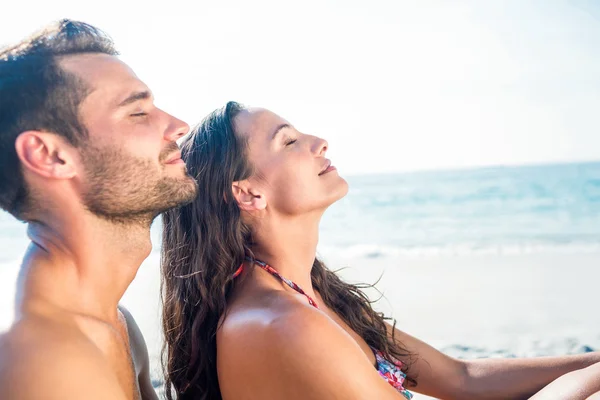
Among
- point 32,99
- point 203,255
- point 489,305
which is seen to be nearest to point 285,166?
point 203,255

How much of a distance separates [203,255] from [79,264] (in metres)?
0.54

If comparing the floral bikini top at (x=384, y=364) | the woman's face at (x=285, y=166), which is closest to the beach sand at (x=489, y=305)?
the floral bikini top at (x=384, y=364)

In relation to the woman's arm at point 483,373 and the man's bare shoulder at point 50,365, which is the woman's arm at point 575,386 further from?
the man's bare shoulder at point 50,365

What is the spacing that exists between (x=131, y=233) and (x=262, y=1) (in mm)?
19748

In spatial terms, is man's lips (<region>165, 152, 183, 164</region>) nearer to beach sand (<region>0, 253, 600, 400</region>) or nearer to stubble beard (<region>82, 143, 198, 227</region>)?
stubble beard (<region>82, 143, 198, 227</region>)

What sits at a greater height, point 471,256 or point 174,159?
point 471,256

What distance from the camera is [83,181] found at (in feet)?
5.32

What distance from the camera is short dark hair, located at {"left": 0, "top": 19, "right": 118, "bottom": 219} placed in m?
1.55

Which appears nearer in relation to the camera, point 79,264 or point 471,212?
point 79,264

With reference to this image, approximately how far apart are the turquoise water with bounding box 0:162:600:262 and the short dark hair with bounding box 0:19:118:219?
9.97 meters

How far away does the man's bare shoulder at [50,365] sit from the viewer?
4.03ft

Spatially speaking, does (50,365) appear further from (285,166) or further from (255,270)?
(285,166)

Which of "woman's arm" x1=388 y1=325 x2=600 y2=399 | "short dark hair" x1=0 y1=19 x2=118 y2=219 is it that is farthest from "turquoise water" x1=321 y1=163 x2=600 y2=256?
"short dark hair" x1=0 y1=19 x2=118 y2=219

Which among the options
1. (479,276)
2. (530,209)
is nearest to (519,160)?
(530,209)
